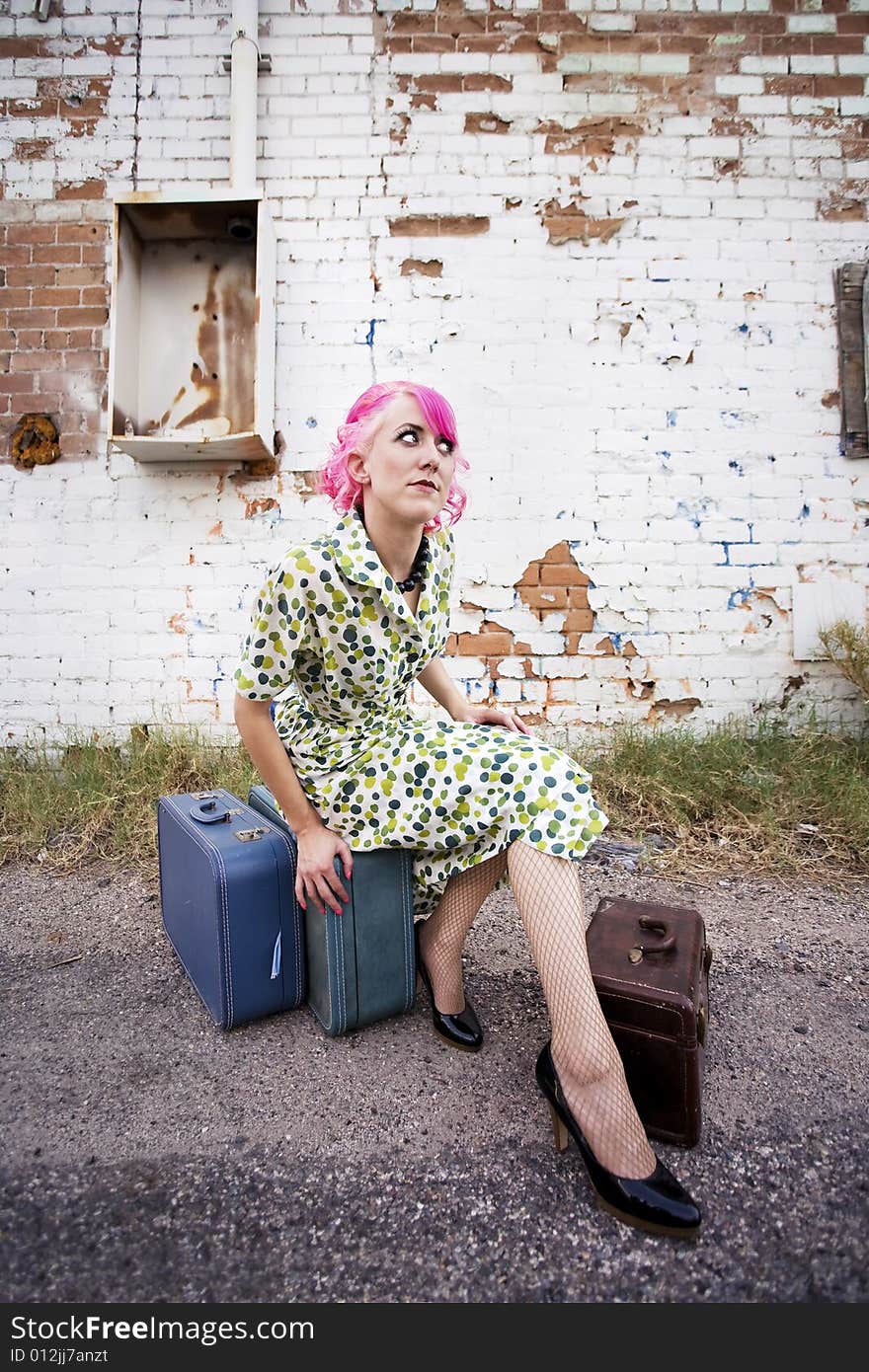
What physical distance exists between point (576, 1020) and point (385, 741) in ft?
2.43

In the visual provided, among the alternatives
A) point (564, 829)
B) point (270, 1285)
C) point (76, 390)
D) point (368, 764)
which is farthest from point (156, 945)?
point (76, 390)

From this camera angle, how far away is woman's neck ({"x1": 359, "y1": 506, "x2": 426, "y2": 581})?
179cm

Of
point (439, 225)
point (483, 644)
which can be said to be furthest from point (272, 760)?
point (439, 225)

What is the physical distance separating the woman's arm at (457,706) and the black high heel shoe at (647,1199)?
3.09ft

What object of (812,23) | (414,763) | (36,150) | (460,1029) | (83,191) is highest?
(812,23)

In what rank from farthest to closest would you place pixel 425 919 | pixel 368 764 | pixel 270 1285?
pixel 425 919
pixel 368 764
pixel 270 1285

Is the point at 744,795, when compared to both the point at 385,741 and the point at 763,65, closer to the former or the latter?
the point at 385,741

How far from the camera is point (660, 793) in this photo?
3307 millimetres

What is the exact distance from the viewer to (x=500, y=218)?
381 centimetres

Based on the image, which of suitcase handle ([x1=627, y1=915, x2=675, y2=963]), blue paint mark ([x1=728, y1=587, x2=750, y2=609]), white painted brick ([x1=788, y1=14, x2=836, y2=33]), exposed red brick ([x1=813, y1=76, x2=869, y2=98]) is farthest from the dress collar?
white painted brick ([x1=788, y1=14, x2=836, y2=33])

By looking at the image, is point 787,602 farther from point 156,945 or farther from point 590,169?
point 156,945

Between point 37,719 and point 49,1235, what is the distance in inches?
120

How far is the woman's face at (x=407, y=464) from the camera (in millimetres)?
1706

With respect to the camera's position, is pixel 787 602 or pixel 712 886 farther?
pixel 787 602
